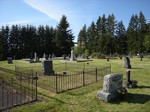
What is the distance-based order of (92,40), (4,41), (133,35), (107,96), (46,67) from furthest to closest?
(92,40), (133,35), (4,41), (46,67), (107,96)

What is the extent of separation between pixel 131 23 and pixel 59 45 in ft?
100

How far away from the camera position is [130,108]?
767cm

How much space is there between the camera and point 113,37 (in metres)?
67.0

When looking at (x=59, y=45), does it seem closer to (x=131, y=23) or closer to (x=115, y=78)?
(x=131, y=23)

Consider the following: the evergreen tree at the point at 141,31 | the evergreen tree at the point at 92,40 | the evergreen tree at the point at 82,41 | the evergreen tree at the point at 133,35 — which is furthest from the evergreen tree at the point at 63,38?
the evergreen tree at the point at 141,31

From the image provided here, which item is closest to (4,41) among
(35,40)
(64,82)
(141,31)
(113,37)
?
(35,40)

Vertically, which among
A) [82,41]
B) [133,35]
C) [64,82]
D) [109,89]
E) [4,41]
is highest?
[133,35]

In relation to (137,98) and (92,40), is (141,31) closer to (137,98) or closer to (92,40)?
(92,40)

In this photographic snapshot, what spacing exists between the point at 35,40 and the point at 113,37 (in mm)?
30903

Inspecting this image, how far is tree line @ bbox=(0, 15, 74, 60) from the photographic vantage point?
61219 millimetres

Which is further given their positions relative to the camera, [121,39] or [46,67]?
[121,39]

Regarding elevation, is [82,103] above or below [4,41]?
below

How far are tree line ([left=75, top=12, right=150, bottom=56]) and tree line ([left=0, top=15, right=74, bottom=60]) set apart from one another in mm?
7697

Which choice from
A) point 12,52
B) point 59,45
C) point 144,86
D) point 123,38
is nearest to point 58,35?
point 59,45
